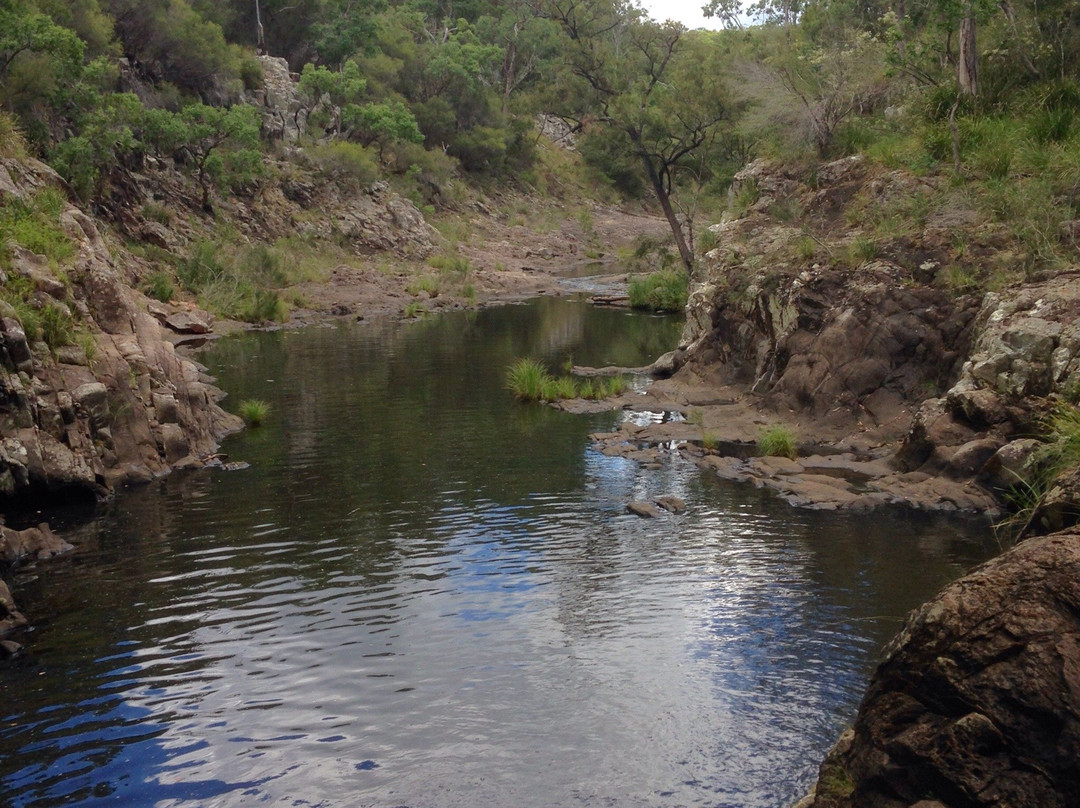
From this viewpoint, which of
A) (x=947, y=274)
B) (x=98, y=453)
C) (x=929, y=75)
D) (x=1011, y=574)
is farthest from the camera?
(x=929, y=75)

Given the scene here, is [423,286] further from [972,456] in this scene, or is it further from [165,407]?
[972,456]

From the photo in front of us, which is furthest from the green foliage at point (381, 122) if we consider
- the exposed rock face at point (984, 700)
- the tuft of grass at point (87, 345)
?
the exposed rock face at point (984, 700)

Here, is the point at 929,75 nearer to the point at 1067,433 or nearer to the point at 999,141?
the point at 999,141

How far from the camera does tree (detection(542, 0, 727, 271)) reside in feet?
119

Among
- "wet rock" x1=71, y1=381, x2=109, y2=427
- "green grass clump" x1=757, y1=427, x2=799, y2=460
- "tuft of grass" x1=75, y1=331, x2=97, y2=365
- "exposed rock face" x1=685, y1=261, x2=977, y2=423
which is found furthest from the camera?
"exposed rock face" x1=685, y1=261, x2=977, y2=423

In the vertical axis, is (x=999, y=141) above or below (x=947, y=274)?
above

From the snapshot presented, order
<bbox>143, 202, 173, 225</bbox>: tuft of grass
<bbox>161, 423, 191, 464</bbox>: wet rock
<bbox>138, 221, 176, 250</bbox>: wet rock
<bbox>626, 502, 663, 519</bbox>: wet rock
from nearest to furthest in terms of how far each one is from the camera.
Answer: <bbox>626, 502, 663, 519</bbox>: wet rock
<bbox>161, 423, 191, 464</bbox>: wet rock
<bbox>138, 221, 176, 250</bbox>: wet rock
<bbox>143, 202, 173, 225</bbox>: tuft of grass

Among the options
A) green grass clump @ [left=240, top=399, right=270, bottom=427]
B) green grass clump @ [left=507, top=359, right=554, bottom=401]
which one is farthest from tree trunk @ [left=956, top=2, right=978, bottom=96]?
green grass clump @ [left=240, top=399, right=270, bottom=427]

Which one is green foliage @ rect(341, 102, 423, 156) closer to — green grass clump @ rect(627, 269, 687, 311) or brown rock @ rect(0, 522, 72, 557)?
green grass clump @ rect(627, 269, 687, 311)

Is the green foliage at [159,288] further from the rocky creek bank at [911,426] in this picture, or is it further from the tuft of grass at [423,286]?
the rocky creek bank at [911,426]

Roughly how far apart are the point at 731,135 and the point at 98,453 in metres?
27.9

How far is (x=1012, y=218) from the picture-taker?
18.8 m

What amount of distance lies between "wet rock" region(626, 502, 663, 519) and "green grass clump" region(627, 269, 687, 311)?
23.5 m

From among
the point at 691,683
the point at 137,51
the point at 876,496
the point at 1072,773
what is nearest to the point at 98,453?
the point at 691,683
